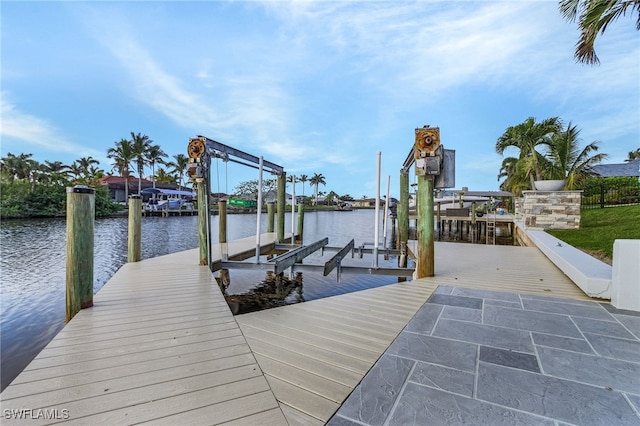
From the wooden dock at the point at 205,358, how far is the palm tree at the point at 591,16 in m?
5.54

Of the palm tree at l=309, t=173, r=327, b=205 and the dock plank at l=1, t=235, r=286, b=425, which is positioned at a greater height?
the palm tree at l=309, t=173, r=327, b=205

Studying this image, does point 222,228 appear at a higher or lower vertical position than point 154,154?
lower

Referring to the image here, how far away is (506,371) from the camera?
1.79m

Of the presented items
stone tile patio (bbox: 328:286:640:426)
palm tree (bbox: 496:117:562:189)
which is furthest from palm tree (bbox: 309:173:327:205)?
stone tile patio (bbox: 328:286:640:426)

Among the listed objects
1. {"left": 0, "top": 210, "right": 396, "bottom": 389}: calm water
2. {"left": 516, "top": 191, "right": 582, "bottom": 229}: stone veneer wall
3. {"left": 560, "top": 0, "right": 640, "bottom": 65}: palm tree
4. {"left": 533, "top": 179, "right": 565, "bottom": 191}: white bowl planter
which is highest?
{"left": 560, "top": 0, "right": 640, "bottom": 65}: palm tree

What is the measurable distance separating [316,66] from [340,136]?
375 inches

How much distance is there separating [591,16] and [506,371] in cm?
738

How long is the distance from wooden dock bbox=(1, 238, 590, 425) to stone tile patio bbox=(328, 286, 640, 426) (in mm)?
178

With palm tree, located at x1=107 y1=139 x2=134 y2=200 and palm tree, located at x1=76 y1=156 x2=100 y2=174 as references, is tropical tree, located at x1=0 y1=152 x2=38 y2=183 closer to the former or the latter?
palm tree, located at x1=107 y1=139 x2=134 y2=200

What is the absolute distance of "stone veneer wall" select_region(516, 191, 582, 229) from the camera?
927 cm

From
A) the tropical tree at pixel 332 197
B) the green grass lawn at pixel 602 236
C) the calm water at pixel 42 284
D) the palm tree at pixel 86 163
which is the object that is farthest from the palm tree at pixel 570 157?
the tropical tree at pixel 332 197

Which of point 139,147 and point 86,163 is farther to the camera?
point 86,163

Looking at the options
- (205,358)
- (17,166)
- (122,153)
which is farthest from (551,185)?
(17,166)

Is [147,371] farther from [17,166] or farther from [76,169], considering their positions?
[76,169]
